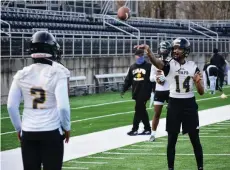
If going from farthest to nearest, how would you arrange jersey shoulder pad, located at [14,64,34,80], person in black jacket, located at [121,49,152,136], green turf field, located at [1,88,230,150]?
1. green turf field, located at [1,88,230,150]
2. person in black jacket, located at [121,49,152,136]
3. jersey shoulder pad, located at [14,64,34,80]

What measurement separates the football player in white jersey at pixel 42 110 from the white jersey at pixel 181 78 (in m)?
3.36

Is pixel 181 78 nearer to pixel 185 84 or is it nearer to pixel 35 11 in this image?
pixel 185 84

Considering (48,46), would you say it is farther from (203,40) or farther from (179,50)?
(203,40)

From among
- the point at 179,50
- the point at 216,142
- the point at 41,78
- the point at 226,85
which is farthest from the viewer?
the point at 226,85

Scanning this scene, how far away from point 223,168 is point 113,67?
22.9m

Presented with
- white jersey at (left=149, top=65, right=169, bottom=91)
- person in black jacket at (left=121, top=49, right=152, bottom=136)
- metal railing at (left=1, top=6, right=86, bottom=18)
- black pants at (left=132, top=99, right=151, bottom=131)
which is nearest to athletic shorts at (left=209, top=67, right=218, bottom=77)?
metal railing at (left=1, top=6, right=86, bottom=18)

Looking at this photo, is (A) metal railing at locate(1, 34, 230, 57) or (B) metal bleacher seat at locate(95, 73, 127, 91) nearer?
(A) metal railing at locate(1, 34, 230, 57)

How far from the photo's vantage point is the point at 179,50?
10.5 meters

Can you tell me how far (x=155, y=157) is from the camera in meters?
12.8

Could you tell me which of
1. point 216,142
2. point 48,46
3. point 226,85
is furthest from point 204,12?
point 48,46

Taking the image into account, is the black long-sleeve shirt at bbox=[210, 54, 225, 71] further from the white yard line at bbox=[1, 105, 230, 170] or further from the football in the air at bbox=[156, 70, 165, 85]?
the football in the air at bbox=[156, 70, 165, 85]

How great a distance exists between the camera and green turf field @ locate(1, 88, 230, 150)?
1723 centimetres

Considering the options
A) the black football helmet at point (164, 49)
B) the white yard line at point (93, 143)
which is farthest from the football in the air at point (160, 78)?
the white yard line at point (93, 143)

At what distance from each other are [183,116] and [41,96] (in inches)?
144
